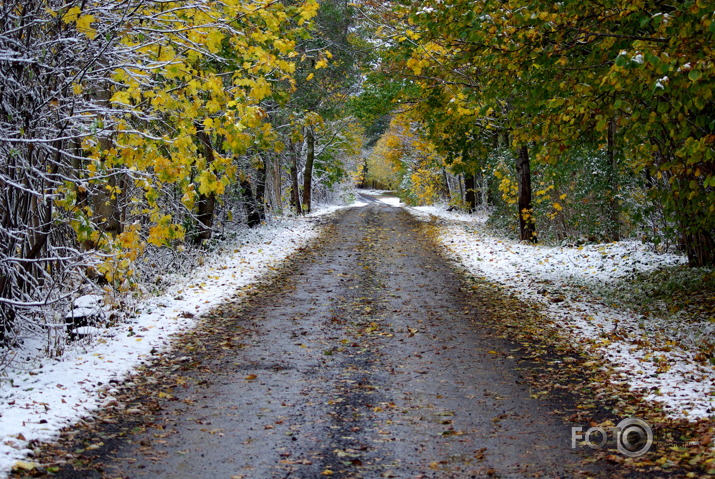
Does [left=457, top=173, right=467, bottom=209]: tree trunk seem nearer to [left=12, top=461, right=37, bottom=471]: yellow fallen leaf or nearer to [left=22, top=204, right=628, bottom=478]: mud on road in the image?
[left=22, top=204, right=628, bottom=478]: mud on road

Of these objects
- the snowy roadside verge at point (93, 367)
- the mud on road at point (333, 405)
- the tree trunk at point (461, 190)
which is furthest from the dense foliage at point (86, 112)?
the tree trunk at point (461, 190)

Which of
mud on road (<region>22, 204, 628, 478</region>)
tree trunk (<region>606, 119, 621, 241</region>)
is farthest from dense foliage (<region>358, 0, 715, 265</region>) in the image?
mud on road (<region>22, 204, 628, 478</region>)

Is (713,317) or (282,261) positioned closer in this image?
(713,317)

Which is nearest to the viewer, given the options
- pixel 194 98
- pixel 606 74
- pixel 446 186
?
pixel 606 74

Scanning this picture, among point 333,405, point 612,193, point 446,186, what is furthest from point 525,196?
point 446,186

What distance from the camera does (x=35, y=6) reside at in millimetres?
6105

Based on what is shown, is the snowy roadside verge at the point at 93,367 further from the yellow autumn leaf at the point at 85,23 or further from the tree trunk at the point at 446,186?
the tree trunk at the point at 446,186

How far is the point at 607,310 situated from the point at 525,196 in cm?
853

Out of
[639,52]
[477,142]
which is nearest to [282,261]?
[477,142]

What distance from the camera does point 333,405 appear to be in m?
5.77

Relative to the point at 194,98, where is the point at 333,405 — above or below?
below

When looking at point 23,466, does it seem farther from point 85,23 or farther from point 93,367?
point 85,23

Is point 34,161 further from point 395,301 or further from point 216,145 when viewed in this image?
point 216,145

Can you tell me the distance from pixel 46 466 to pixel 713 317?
Result: 27.0ft
